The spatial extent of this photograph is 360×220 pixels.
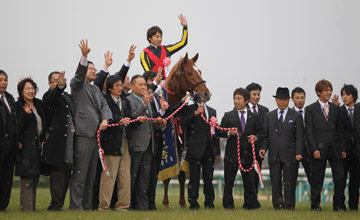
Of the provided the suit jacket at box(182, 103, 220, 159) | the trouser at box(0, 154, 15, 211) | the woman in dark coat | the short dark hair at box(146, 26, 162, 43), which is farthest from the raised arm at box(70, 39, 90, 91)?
the short dark hair at box(146, 26, 162, 43)

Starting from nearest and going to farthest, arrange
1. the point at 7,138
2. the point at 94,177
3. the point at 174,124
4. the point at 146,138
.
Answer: the point at 7,138, the point at 94,177, the point at 146,138, the point at 174,124

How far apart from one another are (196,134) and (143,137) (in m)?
1.19

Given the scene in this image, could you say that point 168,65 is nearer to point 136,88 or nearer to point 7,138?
point 136,88

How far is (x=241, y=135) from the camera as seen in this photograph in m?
10.7

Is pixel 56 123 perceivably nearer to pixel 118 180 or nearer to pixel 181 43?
→ pixel 118 180

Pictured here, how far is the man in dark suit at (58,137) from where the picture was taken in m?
8.52

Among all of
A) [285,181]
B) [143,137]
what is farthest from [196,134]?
[285,181]

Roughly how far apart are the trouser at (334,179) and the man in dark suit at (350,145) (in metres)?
0.25

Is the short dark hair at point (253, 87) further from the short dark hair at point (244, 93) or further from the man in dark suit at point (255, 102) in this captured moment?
the short dark hair at point (244, 93)

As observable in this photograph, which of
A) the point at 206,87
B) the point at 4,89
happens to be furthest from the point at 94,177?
the point at 206,87

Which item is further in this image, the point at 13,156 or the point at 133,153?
the point at 133,153

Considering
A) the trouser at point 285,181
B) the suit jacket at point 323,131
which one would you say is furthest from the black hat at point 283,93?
the trouser at point 285,181

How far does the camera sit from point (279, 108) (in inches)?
429

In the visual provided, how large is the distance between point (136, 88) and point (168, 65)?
1229 millimetres
